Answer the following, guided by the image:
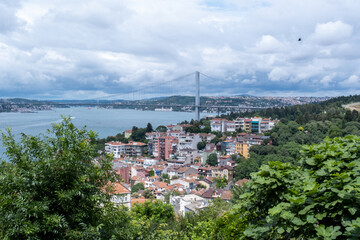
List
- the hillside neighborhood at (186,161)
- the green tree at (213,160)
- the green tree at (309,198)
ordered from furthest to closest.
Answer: the green tree at (213,160) → the hillside neighborhood at (186,161) → the green tree at (309,198)

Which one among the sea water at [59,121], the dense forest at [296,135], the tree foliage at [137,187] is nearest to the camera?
the tree foliage at [137,187]

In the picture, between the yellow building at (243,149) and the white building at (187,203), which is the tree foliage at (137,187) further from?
the yellow building at (243,149)

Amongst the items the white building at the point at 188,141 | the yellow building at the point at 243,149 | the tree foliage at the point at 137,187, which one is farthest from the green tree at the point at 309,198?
the white building at the point at 188,141

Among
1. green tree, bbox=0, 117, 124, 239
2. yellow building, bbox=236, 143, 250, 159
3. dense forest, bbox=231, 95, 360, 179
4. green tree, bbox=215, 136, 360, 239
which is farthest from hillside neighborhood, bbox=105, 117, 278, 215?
green tree, bbox=215, 136, 360, 239

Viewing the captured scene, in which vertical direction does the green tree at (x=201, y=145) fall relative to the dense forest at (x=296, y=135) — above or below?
below

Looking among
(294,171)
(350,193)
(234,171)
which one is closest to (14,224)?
(294,171)

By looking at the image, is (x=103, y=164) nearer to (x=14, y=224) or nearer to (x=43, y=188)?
(x=43, y=188)

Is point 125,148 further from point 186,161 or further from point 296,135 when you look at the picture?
point 296,135

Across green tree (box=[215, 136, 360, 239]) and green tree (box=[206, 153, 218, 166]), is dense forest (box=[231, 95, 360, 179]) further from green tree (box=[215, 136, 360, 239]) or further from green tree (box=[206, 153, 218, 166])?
green tree (box=[215, 136, 360, 239])
